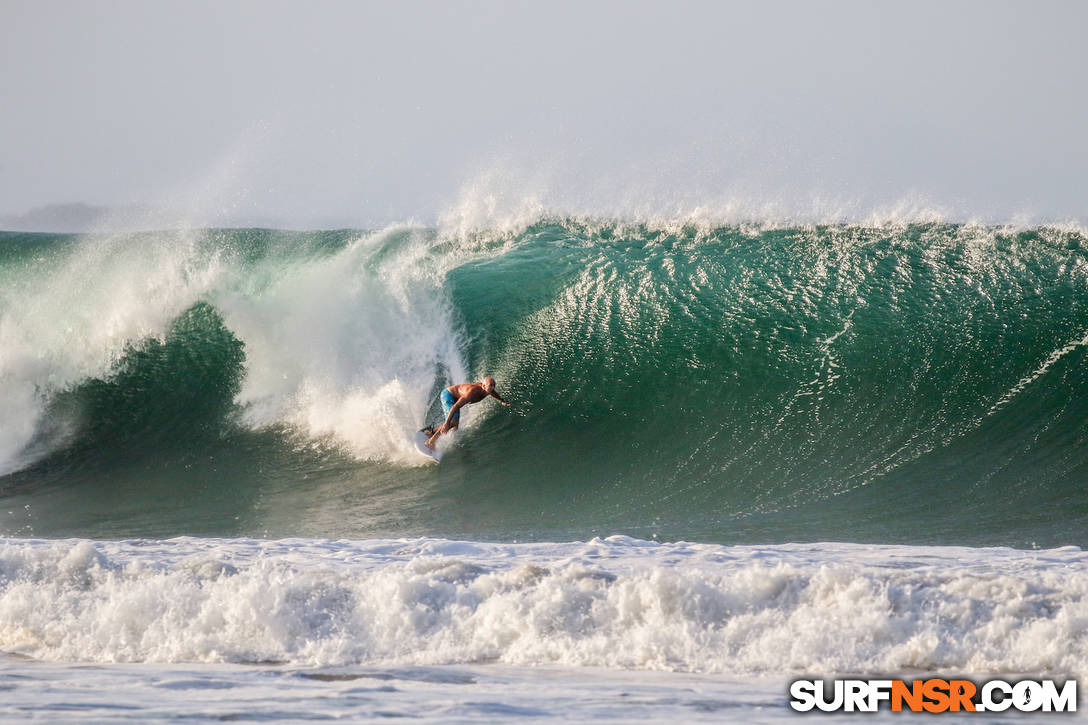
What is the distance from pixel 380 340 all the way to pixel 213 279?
8.71 ft

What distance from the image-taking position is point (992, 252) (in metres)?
10.5

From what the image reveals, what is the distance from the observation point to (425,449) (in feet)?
28.4

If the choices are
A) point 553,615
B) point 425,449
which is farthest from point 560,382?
point 553,615

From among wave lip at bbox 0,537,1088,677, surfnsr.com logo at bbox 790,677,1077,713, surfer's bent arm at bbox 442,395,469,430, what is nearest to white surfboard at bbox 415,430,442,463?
surfer's bent arm at bbox 442,395,469,430

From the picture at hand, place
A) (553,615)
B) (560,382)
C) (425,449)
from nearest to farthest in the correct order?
(553,615), (425,449), (560,382)

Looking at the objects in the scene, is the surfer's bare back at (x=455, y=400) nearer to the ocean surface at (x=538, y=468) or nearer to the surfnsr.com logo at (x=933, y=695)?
the ocean surface at (x=538, y=468)

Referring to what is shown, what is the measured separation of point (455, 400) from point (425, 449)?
527mm

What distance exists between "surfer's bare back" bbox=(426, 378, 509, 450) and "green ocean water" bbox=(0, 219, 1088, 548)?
0.80 feet

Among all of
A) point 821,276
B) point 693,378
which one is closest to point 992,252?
point 821,276

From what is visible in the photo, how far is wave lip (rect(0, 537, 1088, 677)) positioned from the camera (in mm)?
4426

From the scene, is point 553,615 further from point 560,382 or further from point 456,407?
point 560,382

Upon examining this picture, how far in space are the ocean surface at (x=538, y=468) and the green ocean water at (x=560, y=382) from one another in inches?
1.6

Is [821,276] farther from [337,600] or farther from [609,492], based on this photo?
[337,600]

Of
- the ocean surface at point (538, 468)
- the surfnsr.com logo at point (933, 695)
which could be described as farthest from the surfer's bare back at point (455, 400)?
the surfnsr.com logo at point (933, 695)
